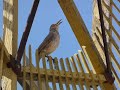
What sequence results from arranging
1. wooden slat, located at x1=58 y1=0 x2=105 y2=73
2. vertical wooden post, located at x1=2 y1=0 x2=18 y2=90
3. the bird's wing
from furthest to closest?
the bird's wing < wooden slat, located at x1=58 y1=0 x2=105 y2=73 < vertical wooden post, located at x1=2 y1=0 x2=18 y2=90

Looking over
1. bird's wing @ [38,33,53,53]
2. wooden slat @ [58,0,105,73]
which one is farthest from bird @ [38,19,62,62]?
wooden slat @ [58,0,105,73]

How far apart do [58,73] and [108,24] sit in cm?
122

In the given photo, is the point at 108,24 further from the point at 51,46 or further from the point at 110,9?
the point at 51,46

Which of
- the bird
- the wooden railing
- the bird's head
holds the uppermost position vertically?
the bird's head

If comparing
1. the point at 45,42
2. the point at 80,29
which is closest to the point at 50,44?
the point at 45,42

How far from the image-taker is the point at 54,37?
4746mm

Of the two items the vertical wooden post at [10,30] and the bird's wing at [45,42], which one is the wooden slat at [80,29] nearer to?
the bird's wing at [45,42]

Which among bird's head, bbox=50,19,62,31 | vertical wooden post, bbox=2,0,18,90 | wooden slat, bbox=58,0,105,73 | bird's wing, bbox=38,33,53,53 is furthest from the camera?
bird's head, bbox=50,19,62,31

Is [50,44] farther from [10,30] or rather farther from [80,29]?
[10,30]

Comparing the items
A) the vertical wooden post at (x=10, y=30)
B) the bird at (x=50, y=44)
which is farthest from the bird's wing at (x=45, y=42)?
the vertical wooden post at (x=10, y=30)

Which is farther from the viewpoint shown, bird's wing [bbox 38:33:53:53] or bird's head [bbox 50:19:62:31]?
bird's head [bbox 50:19:62:31]

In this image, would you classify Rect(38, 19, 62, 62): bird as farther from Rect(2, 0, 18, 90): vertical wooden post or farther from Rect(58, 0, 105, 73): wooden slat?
Rect(2, 0, 18, 90): vertical wooden post

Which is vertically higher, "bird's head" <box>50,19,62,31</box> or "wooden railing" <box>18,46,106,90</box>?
"bird's head" <box>50,19,62,31</box>

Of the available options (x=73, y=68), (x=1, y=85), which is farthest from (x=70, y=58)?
(x=1, y=85)
